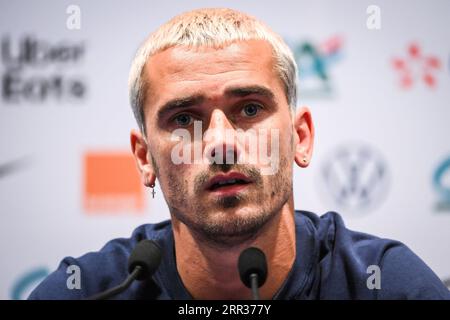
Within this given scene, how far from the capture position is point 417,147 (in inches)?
64.4

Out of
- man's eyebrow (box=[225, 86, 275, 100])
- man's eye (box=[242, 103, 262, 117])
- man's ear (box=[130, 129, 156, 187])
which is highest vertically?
man's eyebrow (box=[225, 86, 275, 100])

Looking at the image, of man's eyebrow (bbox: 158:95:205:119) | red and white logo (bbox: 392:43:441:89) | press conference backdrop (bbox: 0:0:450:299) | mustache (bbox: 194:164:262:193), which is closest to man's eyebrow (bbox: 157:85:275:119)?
man's eyebrow (bbox: 158:95:205:119)

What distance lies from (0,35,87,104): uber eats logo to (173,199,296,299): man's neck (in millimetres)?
761

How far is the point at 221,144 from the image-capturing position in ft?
3.07

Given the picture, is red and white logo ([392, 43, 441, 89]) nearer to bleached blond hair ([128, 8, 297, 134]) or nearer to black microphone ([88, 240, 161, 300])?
bleached blond hair ([128, 8, 297, 134])

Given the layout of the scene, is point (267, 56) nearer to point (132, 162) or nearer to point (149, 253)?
point (149, 253)

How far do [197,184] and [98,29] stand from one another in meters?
0.91

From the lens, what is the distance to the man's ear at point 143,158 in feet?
3.79

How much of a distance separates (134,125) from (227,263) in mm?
695

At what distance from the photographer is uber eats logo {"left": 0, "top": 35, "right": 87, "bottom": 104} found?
1.65m

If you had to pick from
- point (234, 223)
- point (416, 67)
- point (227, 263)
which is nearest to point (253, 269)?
point (234, 223)

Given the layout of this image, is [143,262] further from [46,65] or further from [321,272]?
[46,65]

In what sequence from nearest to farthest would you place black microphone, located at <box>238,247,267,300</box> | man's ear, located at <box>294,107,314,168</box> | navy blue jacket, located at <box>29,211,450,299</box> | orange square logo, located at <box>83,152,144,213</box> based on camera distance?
black microphone, located at <box>238,247,267,300</box> → navy blue jacket, located at <box>29,211,450,299</box> → man's ear, located at <box>294,107,314,168</box> → orange square logo, located at <box>83,152,144,213</box>

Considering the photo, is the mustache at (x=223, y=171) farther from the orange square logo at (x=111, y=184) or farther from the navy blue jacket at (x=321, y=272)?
the orange square logo at (x=111, y=184)
